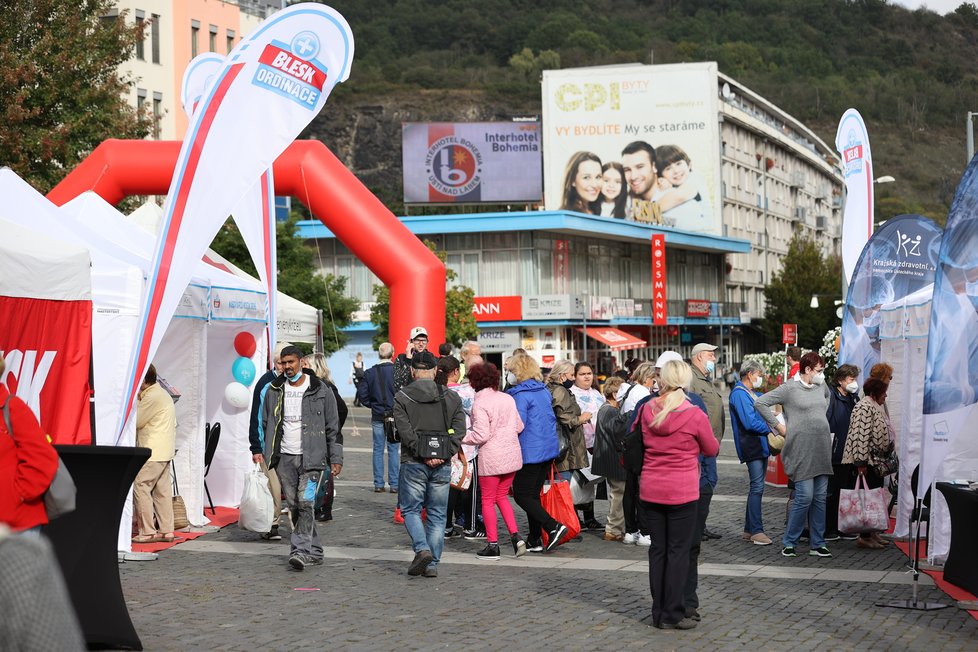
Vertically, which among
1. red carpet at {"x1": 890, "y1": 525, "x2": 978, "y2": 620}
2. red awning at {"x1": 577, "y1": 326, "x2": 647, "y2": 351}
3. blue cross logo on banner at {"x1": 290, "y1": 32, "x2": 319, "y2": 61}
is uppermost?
blue cross logo on banner at {"x1": 290, "y1": 32, "x2": 319, "y2": 61}

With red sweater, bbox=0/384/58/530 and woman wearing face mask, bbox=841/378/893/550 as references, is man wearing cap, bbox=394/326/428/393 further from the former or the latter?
red sweater, bbox=0/384/58/530

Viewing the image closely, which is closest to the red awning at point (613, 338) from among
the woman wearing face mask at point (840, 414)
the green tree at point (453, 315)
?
the green tree at point (453, 315)

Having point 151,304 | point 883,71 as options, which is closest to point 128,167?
point 151,304

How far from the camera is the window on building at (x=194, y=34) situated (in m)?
53.8

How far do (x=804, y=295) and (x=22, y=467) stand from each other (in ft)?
250

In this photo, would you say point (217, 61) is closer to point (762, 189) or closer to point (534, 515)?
point (534, 515)

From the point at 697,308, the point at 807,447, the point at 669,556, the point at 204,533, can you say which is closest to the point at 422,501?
the point at 669,556

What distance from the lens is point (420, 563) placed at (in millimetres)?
10047

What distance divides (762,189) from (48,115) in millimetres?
72829

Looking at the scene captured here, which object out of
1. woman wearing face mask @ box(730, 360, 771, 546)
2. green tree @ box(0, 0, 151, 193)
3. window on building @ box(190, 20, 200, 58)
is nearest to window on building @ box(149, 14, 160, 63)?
window on building @ box(190, 20, 200, 58)

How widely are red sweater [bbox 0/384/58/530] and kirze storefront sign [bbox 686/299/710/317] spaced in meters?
67.5

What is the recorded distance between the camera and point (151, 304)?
10.4 m

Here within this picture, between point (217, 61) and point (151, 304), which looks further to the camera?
point (217, 61)

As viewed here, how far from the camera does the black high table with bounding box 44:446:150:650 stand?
716 cm
